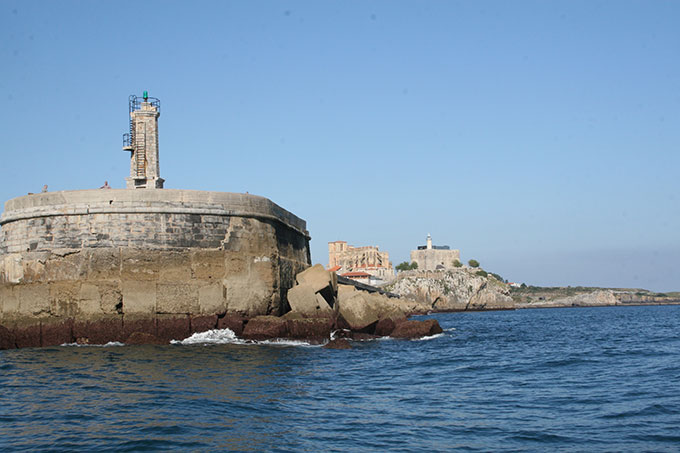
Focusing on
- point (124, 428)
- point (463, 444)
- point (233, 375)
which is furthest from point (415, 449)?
point (233, 375)

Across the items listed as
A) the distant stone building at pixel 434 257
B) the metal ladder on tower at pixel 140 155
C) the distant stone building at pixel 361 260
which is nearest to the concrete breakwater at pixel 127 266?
the metal ladder on tower at pixel 140 155

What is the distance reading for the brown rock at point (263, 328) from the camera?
747 inches

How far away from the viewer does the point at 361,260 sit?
13462 cm

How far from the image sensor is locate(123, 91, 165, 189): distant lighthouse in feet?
90.5

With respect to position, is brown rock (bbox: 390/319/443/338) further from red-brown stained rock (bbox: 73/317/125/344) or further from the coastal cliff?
the coastal cliff

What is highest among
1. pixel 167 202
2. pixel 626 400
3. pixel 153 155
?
pixel 153 155

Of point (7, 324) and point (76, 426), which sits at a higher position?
point (7, 324)

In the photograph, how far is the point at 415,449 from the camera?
26.9ft

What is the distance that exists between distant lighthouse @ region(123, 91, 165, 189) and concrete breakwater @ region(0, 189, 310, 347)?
7.37m

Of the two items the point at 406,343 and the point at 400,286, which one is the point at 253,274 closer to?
the point at 406,343

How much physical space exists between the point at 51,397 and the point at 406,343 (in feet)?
42.9

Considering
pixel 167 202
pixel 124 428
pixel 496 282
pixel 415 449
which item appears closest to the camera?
pixel 415 449

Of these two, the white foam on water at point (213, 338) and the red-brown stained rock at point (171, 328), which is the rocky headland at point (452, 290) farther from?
the red-brown stained rock at point (171, 328)

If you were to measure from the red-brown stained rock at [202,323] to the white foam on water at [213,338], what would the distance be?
0.36 feet
